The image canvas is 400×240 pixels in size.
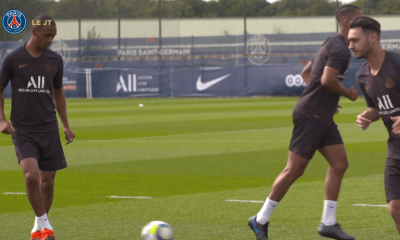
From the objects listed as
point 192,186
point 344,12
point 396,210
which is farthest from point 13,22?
point 396,210

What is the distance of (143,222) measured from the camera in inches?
318

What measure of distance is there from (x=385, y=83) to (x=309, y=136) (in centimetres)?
153

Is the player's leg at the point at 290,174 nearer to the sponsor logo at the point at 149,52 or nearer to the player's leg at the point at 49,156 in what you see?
the player's leg at the point at 49,156

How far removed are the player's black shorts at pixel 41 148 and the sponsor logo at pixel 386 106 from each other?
2971 mm

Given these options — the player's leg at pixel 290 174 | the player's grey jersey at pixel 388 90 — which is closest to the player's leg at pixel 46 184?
the player's leg at pixel 290 174

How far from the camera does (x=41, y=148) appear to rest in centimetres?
711

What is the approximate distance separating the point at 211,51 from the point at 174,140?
30942 mm

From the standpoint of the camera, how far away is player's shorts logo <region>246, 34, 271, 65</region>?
47.3 m

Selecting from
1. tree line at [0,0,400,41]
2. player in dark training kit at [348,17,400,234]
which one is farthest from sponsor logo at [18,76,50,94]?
tree line at [0,0,400,41]

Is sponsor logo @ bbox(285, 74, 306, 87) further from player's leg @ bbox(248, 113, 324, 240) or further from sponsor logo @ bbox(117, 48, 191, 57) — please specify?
player's leg @ bbox(248, 113, 324, 240)

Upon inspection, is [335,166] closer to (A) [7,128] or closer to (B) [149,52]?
(A) [7,128]

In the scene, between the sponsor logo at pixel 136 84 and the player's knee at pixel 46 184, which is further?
the sponsor logo at pixel 136 84

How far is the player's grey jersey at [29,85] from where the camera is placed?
7031mm

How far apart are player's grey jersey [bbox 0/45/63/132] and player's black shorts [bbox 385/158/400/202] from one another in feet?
10.1
